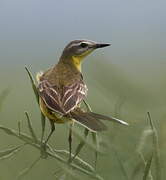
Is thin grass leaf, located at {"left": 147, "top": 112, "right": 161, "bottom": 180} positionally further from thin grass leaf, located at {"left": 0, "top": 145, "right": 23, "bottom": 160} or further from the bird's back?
the bird's back

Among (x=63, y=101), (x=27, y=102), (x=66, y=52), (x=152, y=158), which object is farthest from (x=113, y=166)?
(x=66, y=52)

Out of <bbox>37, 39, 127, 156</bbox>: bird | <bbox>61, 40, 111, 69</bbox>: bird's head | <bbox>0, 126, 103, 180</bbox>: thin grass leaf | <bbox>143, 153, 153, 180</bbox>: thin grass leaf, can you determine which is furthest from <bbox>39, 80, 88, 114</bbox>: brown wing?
<bbox>143, 153, 153, 180</bbox>: thin grass leaf

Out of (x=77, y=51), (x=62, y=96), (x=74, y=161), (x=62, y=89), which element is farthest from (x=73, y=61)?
(x=74, y=161)

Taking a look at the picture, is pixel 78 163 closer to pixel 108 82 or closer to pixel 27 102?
pixel 108 82

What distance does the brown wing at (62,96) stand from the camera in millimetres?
1918

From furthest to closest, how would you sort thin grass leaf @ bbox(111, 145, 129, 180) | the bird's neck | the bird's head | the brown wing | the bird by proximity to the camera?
the bird's neck < the bird's head < the brown wing < the bird < thin grass leaf @ bbox(111, 145, 129, 180)

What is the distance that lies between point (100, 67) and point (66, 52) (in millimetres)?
2457

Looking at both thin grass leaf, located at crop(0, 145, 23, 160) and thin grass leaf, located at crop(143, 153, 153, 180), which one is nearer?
thin grass leaf, located at crop(143, 153, 153, 180)

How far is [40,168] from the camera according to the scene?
3.52 ft

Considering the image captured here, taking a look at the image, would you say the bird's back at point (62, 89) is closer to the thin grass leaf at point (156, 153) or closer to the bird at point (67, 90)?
the bird at point (67, 90)

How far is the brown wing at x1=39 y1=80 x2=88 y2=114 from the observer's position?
1.92 meters

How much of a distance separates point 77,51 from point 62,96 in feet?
3.66

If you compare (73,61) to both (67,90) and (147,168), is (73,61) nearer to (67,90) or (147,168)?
(67,90)

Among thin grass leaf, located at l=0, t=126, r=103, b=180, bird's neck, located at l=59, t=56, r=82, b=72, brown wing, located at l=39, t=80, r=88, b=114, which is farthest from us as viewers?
bird's neck, located at l=59, t=56, r=82, b=72
